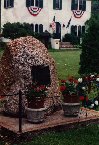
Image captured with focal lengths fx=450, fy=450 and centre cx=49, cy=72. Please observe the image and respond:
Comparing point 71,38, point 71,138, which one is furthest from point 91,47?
point 71,38

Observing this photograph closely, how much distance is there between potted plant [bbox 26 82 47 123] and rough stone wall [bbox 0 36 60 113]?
59 centimetres

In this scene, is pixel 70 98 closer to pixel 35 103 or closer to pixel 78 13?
pixel 35 103

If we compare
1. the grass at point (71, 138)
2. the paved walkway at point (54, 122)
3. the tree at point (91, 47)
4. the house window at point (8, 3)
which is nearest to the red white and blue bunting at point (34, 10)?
the house window at point (8, 3)

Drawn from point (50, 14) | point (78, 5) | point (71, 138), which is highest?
point (78, 5)

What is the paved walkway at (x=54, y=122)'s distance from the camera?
10.0 metres

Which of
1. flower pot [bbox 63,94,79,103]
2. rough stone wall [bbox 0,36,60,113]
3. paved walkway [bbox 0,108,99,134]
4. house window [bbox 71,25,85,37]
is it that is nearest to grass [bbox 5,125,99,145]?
paved walkway [bbox 0,108,99,134]

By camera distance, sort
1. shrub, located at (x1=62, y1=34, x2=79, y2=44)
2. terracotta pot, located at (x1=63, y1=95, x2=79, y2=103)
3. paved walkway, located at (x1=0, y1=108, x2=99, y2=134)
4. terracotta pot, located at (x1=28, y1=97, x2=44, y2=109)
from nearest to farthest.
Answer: paved walkway, located at (x1=0, y1=108, x2=99, y2=134) → terracotta pot, located at (x1=28, y1=97, x2=44, y2=109) → terracotta pot, located at (x1=63, y1=95, x2=79, y2=103) → shrub, located at (x1=62, y1=34, x2=79, y2=44)

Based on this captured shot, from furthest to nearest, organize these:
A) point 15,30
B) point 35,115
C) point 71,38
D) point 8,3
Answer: point 71,38 < point 8,3 < point 15,30 < point 35,115

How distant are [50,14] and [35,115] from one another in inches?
1514

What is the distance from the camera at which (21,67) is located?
11.0m

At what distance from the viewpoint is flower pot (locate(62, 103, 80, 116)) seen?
426 inches

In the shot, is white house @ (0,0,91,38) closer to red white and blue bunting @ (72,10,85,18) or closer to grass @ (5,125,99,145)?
red white and blue bunting @ (72,10,85,18)

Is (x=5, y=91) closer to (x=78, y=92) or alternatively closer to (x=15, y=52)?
(x=15, y=52)

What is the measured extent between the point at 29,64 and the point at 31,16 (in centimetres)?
3544
